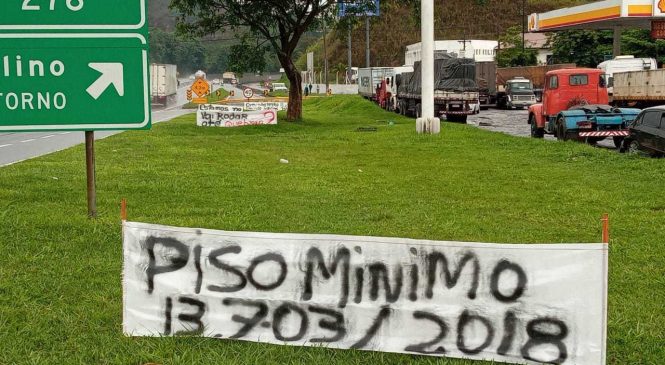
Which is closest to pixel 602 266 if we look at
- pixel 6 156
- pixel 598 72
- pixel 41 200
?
pixel 41 200

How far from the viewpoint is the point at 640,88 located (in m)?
32.2

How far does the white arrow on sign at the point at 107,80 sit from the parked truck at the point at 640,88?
89.3 feet

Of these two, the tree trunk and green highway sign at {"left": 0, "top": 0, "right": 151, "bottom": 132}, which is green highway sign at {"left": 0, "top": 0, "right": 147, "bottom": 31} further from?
the tree trunk

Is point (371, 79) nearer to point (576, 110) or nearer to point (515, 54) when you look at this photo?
point (515, 54)

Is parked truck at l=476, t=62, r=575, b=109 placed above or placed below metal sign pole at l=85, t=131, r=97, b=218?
Result: above

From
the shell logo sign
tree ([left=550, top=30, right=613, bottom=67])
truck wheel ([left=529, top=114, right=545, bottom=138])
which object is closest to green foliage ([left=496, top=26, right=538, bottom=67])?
tree ([left=550, top=30, right=613, bottom=67])

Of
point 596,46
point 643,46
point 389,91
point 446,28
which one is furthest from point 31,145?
point 446,28

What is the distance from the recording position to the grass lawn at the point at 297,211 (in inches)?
187

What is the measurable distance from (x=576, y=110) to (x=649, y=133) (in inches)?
169

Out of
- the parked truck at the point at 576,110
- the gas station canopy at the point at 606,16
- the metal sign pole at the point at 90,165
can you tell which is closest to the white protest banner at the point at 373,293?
the metal sign pole at the point at 90,165

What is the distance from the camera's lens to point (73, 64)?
718 centimetres

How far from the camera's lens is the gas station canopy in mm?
48000

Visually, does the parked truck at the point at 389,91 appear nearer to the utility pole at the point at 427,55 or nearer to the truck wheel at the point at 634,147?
the utility pole at the point at 427,55

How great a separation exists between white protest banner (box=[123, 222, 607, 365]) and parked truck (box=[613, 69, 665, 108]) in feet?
94.1
